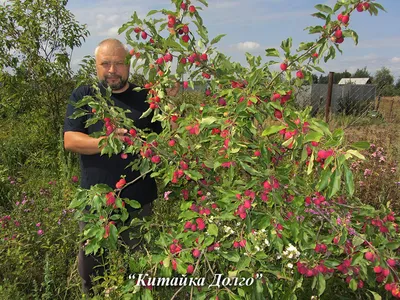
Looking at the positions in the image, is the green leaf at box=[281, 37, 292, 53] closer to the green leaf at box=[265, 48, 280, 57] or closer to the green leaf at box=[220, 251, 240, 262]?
the green leaf at box=[265, 48, 280, 57]

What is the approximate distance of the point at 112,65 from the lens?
2424 mm

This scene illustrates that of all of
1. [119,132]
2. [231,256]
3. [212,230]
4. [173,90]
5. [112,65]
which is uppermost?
[112,65]

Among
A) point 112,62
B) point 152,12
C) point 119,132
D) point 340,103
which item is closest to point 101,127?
point 112,62

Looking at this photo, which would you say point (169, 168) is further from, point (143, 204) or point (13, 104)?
point (13, 104)

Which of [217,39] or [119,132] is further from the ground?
[217,39]

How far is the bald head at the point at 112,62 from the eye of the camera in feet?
7.92

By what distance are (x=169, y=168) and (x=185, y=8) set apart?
77 cm

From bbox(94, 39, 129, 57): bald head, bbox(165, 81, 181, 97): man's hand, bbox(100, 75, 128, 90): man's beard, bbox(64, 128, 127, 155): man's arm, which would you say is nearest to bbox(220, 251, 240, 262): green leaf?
bbox(165, 81, 181, 97): man's hand

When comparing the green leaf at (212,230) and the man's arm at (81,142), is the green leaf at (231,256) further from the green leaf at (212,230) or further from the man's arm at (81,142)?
the man's arm at (81,142)

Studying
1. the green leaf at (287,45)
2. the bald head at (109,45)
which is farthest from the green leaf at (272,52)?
the bald head at (109,45)

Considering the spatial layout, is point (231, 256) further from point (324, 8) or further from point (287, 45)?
point (324, 8)

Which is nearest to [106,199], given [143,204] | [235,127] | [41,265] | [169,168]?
[169,168]

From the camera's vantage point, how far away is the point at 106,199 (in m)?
1.64

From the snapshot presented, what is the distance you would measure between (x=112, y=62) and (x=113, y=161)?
2.20 feet
